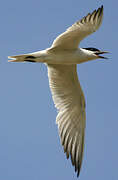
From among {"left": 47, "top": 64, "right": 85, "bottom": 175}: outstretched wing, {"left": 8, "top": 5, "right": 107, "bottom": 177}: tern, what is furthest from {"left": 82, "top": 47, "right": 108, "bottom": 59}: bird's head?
{"left": 47, "top": 64, "right": 85, "bottom": 175}: outstretched wing

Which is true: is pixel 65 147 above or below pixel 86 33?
below

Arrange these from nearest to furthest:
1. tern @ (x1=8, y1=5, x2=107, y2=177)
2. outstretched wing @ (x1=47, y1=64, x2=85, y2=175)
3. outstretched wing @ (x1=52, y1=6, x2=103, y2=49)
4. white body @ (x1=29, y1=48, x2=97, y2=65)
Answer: outstretched wing @ (x1=52, y1=6, x2=103, y2=49) < tern @ (x1=8, y1=5, x2=107, y2=177) < white body @ (x1=29, y1=48, x2=97, y2=65) < outstretched wing @ (x1=47, y1=64, x2=85, y2=175)

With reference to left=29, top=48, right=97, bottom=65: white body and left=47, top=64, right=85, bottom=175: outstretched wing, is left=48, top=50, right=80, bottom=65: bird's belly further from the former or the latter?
left=47, top=64, right=85, bottom=175: outstretched wing

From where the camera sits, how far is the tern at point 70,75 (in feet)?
36.9

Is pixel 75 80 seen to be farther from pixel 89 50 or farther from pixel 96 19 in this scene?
pixel 96 19

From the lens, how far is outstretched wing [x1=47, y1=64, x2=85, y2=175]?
12648 mm

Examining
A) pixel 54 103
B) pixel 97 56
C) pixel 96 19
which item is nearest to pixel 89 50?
pixel 97 56

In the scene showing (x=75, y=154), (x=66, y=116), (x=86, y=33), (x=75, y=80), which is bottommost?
(x=75, y=154)

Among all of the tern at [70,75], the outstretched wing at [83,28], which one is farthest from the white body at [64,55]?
the outstretched wing at [83,28]

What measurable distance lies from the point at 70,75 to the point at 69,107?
98cm

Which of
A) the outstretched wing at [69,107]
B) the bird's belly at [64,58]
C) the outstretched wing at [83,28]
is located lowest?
the outstretched wing at [69,107]

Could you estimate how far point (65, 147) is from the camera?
12.7 m

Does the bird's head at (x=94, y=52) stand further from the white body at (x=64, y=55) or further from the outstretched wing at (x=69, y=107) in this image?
the outstretched wing at (x=69, y=107)

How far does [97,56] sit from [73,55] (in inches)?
22.4
